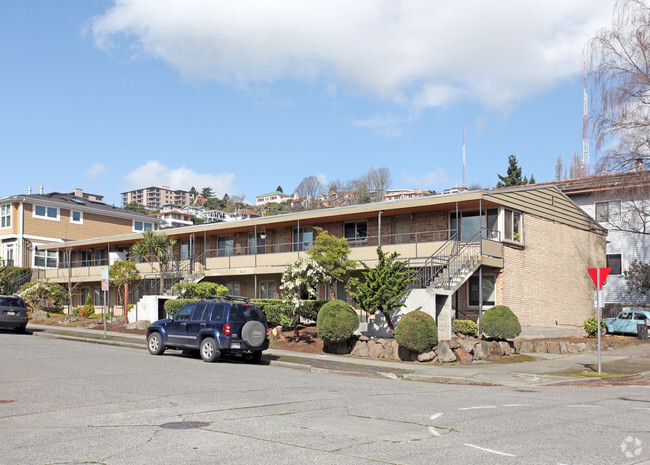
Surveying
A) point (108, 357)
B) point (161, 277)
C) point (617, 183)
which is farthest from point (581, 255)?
point (108, 357)

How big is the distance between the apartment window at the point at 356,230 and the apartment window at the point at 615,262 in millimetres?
17691

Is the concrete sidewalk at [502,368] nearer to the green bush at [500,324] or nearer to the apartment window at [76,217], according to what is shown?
the green bush at [500,324]

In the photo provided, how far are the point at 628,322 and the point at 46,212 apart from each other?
142 feet

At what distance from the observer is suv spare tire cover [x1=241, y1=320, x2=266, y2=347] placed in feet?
59.8

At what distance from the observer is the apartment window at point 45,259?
49125 mm

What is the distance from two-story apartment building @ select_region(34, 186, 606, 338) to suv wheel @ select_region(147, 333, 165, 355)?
861 cm

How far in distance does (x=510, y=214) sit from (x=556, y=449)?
20815 millimetres

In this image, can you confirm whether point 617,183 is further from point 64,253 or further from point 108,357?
point 64,253

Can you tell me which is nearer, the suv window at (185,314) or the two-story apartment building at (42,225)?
the suv window at (185,314)

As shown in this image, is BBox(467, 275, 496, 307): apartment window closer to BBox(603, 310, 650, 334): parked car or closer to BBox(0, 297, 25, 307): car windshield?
BBox(603, 310, 650, 334): parked car

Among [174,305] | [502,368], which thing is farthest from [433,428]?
[174,305]

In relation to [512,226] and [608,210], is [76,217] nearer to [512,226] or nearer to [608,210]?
[512,226]

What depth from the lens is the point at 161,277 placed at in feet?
113

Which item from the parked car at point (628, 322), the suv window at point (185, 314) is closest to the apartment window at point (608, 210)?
the parked car at point (628, 322)
